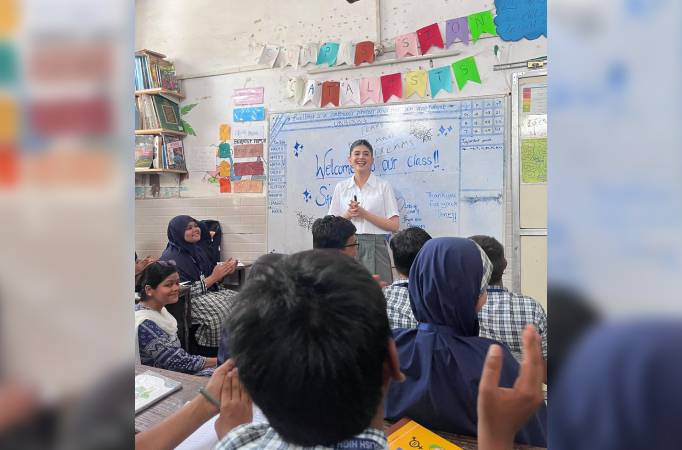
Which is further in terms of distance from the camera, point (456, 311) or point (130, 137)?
point (456, 311)

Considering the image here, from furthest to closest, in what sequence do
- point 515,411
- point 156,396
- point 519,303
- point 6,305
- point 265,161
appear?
point 265,161, point 519,303, point 156,396, point 515,411, point 6,305

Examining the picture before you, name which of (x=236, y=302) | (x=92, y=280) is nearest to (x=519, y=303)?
(x=236, y=302)

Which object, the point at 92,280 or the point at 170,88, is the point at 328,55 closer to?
the point at 170,88

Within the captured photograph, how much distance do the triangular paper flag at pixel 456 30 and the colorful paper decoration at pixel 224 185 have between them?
207cm

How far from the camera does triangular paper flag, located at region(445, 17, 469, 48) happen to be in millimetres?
3311

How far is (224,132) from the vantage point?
13.7 ft

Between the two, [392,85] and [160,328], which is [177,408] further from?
[392,85]

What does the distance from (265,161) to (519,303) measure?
9.24ft

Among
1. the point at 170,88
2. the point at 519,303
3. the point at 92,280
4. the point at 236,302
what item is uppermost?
the point at 170,88

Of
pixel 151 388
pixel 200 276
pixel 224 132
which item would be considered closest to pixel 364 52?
pixel 224 132

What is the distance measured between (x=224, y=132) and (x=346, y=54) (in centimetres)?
126

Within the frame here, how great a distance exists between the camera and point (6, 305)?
239 mm

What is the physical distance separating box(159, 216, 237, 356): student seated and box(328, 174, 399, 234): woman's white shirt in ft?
3.00

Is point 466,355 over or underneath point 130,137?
underneath
